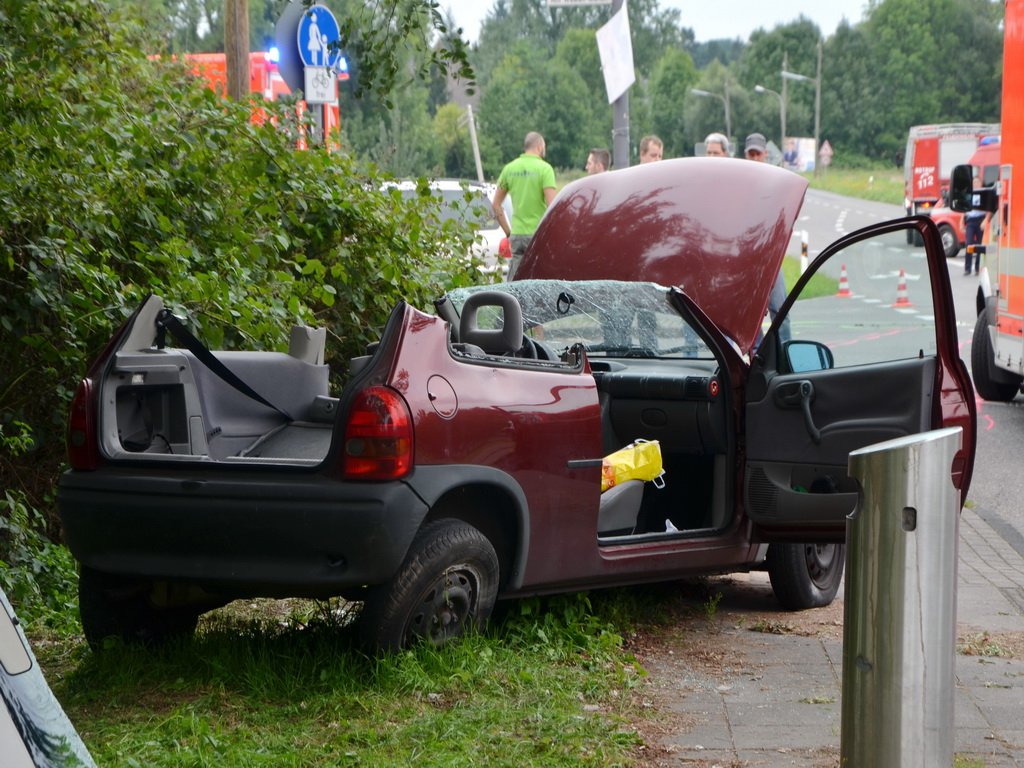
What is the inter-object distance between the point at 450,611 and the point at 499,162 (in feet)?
237

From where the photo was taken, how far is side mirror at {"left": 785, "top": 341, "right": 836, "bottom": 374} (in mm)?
5715

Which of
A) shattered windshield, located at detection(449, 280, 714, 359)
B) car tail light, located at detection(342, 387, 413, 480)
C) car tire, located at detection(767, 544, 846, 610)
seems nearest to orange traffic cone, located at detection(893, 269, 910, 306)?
car tire, located at detection(767, 544, 846, 610)

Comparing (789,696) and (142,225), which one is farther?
(142,225)

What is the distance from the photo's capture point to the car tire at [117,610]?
4.99m

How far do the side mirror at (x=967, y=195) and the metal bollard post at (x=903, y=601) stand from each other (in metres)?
9.61

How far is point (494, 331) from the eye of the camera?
215 inches

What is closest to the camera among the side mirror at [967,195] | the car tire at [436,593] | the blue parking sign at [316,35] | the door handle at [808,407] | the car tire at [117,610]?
the car tire at [436,593]

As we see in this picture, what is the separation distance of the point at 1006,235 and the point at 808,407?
7.12 metres

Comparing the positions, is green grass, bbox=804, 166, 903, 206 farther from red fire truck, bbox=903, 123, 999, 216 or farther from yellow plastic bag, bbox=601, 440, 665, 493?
yellow plastic bag, bbox=601, 440, 665, 493

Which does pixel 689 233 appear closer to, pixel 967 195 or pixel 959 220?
pixel 967 195

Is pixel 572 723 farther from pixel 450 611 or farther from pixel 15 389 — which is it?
pixel 15 389

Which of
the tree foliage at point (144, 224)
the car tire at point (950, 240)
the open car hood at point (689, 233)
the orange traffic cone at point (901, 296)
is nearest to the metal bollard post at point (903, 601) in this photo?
the open car hood at point (689, 233)

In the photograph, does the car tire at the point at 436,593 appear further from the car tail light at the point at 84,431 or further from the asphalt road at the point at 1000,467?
the asphalt road at the point at 1000,467

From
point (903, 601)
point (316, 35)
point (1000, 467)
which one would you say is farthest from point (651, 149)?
point (903, 601)
